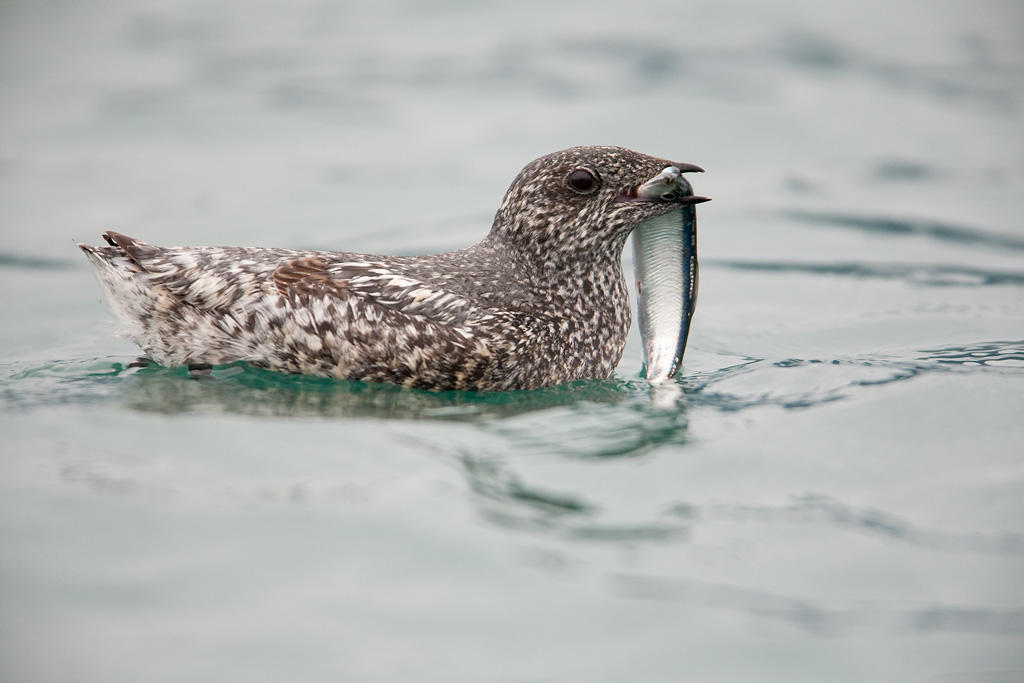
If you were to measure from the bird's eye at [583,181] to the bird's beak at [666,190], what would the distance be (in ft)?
0.62

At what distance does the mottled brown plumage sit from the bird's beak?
2 cm

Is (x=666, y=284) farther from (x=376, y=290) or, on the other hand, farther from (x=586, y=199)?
(x=376, y=290)

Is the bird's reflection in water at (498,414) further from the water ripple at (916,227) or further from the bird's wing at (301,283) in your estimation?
the water ripple at (916,227)

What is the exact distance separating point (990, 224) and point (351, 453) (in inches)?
372

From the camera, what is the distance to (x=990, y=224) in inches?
521

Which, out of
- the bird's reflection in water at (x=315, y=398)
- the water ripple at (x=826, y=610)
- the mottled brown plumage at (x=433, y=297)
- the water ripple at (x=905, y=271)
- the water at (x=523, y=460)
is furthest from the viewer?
the water ripple at (x=905, y=271)

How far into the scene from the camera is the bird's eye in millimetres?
7547

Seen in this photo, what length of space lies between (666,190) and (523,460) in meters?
2.11

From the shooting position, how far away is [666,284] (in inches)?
311

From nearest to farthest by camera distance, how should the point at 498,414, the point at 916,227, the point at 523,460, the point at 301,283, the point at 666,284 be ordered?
the point at 523,460
the point at 498,414
the point at 301,283
the point at 666,284
the point at 916,227

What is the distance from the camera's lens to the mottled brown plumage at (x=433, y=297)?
280 inches

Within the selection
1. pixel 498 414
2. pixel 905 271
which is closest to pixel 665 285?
pixel 498 414

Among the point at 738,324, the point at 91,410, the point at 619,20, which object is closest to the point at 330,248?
the point at 738,324

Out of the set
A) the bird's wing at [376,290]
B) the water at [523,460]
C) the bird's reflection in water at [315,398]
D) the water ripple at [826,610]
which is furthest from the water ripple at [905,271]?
the water ripple at [826,610]
